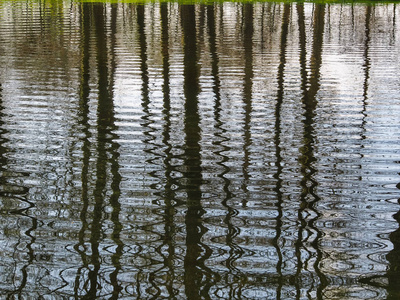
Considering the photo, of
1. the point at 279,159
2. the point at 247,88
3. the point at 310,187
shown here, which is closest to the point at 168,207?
the point at 310,187

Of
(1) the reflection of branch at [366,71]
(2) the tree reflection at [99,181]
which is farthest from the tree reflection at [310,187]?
(2) the tree reflection at [99,181]

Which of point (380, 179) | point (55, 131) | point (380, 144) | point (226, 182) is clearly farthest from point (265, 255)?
point (55, 131)

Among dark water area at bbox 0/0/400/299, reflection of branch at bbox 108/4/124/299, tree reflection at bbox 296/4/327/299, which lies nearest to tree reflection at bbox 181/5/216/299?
dark water area at bbox 0/0/400/299

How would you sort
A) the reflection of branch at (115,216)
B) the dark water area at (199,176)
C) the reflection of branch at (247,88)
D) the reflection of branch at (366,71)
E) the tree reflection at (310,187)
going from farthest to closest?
the reflection of branch at (366,71) → the reflection of branch at (247,88) → the tree reflection at (310,187) → the dark water area at (199,176) → the reflection of branch at (115,216)

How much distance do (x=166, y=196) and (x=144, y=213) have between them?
0.66m

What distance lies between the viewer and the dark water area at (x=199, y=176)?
618 cm

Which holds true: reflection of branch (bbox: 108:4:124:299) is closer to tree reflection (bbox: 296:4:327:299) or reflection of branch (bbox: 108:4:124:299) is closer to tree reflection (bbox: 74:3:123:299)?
tree reflection (bbox: 74:3:123:299)

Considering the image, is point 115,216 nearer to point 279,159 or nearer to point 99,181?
point 99,181

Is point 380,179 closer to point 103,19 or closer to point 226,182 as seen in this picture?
point 226,182

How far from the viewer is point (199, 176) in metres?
9.22

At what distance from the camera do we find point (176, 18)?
3772 centimetres

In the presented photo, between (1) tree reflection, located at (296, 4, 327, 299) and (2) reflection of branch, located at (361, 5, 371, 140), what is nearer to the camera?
(1) tree reflection, located at (296, 4, 327, 299)

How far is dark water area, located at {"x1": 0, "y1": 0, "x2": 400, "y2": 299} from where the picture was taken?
618cm

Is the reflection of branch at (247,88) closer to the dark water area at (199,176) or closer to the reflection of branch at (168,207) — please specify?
the dark water area at (199,176)
